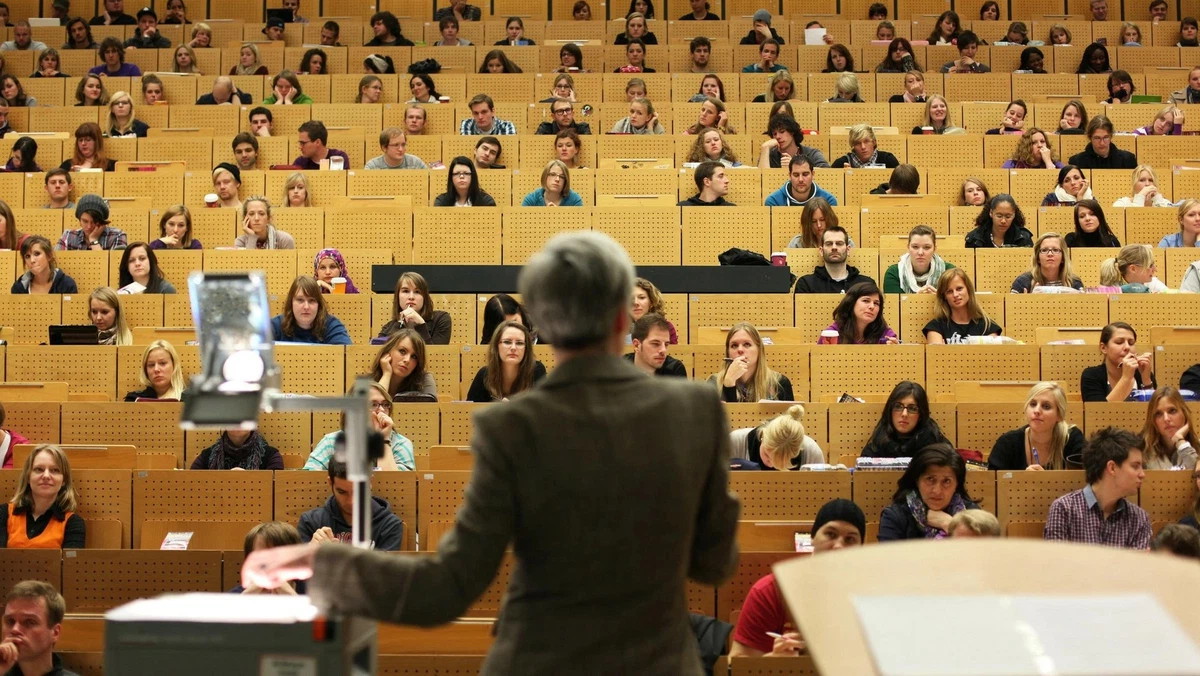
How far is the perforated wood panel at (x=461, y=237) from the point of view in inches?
360

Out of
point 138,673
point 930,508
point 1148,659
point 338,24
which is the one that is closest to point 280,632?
point 138,673

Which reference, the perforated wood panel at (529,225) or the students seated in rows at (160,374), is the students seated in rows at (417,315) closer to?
the students seated in rows at (160,374)

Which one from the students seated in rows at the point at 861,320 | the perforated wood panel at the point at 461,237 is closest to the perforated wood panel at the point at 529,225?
the perforated wood panel at the point at 461,237

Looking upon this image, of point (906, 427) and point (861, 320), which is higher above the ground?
point (861, 320)

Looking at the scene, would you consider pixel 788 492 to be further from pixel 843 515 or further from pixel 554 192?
pixel 554 192

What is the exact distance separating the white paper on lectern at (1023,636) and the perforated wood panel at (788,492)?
422 cm

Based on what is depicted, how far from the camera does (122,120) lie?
1112 cm

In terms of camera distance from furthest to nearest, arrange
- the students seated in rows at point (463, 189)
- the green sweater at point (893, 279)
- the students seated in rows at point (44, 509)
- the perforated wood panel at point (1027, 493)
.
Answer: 1. the students seated in rows at point (463, 189)
2. the green sweater at point (893, 279)
3. the perforated wood panel at point (1027, 493)
4. the students seated in rows at point (44, 509)

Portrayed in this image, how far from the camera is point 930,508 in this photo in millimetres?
5586

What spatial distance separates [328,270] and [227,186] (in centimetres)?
170

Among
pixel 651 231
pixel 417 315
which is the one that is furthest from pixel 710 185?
pixel 417 315

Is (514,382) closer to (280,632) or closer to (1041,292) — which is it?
(1041,292)

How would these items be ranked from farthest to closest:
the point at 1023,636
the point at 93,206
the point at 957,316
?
1. the point at 93,206
2. the point at 957,316
3. the point at 1023,636

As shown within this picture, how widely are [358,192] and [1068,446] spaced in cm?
551
